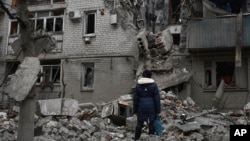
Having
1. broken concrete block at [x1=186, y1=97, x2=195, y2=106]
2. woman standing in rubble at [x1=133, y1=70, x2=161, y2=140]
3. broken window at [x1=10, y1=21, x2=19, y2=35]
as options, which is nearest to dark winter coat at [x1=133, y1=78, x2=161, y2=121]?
woman standing in rubble at [x1=133, y1=70, x2=161, y2=140]

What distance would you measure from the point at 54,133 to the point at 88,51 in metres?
9.78

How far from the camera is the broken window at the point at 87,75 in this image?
782 inches

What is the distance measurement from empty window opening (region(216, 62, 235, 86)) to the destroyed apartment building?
48 millimetres

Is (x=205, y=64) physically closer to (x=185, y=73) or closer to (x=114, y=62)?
(x=185, y=73)

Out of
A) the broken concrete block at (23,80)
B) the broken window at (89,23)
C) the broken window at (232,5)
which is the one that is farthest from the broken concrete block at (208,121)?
the broken window at (89,23)

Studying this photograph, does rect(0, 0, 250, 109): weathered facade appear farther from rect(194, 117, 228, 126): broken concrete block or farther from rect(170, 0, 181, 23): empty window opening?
rect(194, 117, 228, 126): broken concrete block

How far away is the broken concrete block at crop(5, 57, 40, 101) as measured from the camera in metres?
7.02

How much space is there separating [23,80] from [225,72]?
41.9 ft

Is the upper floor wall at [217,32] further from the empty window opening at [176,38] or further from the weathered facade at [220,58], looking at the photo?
the empty window opening at [176,38]

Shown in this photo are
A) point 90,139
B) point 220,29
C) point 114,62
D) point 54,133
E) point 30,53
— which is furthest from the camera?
point 114,62

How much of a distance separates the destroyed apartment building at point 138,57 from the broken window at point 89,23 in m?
0.06

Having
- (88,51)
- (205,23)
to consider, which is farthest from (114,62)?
(205,23)

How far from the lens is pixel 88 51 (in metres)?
20.2

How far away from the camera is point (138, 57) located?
18875mm
